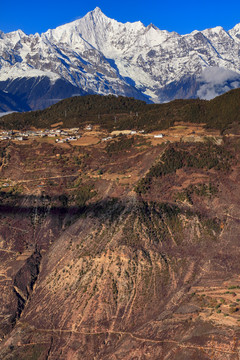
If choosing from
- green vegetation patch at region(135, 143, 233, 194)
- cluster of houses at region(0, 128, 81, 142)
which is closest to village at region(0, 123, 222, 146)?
cluster of houses at region(0, 128, 81, 142)

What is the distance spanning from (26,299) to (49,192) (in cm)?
2399

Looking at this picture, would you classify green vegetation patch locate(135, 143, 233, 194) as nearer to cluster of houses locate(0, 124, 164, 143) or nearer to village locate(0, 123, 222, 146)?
village locate(0, 123, 222, 146)

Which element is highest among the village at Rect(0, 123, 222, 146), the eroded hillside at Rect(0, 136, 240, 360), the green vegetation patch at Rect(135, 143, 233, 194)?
the village at Rect(0, 123, 222, 146)

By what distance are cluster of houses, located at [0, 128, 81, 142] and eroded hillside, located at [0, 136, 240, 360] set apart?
9.57 metres

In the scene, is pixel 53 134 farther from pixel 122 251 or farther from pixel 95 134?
pixel 122 251

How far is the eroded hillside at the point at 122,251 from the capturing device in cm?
5459

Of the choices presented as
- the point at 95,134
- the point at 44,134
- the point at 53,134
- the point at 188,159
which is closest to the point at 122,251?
the point at 188,159

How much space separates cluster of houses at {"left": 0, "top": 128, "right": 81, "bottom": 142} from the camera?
105m

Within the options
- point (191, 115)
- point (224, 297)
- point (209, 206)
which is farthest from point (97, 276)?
point (191, 115)

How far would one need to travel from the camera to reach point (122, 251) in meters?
65.2

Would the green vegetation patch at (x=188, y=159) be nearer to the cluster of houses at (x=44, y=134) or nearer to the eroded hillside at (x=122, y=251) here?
the eroded hillside at (x=122, y=251)

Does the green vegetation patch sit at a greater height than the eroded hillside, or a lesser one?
greater

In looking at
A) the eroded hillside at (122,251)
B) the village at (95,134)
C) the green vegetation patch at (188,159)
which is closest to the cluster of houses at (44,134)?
the village at (95,134)

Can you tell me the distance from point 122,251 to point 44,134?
52.3m
